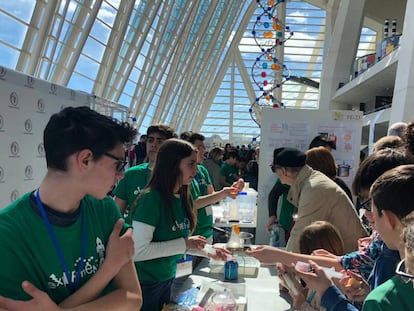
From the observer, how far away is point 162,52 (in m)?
16.4

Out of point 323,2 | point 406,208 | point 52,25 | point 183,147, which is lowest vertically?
point 406,208

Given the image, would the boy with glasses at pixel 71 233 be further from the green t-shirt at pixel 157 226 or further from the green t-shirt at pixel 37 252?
the green t-shirt at pixel 157 226

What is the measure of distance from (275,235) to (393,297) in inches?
109

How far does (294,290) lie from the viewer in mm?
2055

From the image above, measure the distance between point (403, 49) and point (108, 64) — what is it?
7735 millimetres

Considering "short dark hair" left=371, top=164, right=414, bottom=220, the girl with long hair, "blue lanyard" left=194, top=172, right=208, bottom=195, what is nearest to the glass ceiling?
"blue lanyard" left=194, top=172, right=208, bottom=195

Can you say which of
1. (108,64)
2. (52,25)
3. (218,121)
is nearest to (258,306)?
(52,25)

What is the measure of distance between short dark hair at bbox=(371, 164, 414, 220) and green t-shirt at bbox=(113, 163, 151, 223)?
203 centimetres

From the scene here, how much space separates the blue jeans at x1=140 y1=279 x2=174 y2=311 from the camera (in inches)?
81.8

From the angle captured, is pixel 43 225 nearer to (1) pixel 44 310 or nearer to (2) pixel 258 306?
(1) pixel 44 310

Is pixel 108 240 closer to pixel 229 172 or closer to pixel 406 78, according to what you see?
pixel 229 172

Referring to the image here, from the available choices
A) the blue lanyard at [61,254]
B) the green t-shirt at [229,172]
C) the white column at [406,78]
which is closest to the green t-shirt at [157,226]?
the blue lanyard at [61,254]

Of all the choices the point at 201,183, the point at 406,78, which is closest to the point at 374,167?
the point at 201,183

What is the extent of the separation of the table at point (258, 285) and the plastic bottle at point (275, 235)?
2.54 feet
